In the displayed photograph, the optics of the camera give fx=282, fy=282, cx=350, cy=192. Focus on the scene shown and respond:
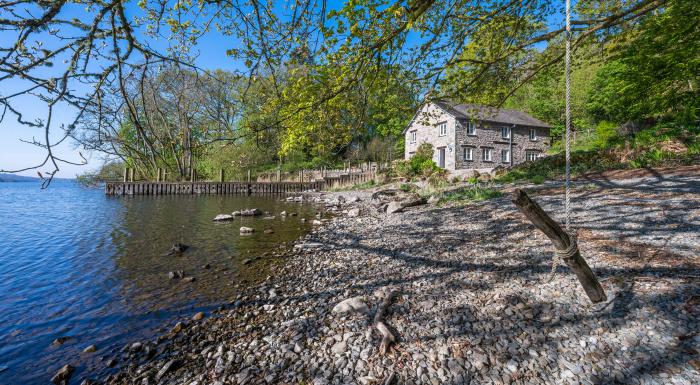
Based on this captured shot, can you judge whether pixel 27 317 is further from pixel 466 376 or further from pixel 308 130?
pixel 466 376

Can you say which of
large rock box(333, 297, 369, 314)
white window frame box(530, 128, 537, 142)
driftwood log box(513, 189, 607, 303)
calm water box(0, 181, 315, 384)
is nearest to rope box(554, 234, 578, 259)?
driftwood log box(513, 189, 607, 303)

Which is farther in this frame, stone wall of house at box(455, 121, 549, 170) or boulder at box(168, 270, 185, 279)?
stone wall of house at box(455, 121, 549, 170)

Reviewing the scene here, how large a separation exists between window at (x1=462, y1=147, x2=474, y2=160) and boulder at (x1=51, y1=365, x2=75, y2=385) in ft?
89.4

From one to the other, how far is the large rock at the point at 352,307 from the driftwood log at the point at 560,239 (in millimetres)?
2217

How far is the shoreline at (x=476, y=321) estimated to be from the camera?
239 cm

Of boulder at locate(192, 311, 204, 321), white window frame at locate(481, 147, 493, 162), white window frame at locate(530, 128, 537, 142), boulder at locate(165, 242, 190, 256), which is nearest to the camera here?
boulder at locate(192, 311, 204, 321)

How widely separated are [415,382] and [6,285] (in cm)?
800

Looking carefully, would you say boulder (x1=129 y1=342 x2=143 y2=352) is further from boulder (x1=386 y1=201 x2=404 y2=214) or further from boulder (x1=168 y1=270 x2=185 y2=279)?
boulder (x1=386 y1=201 x2=404 y2=214)

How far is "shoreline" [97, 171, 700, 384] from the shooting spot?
7.84ft

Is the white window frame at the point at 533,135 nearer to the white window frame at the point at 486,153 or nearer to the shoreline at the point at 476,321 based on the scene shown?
the white window frame at the point at 486,153

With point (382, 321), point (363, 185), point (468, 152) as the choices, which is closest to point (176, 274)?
point (382, 321)

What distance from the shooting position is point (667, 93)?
33.4ft

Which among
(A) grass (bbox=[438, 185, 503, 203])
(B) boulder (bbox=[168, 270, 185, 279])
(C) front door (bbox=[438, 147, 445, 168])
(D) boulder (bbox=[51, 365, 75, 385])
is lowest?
(D) boulder (bbox=[51, 365, 75, 385])

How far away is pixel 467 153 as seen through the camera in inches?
1039
